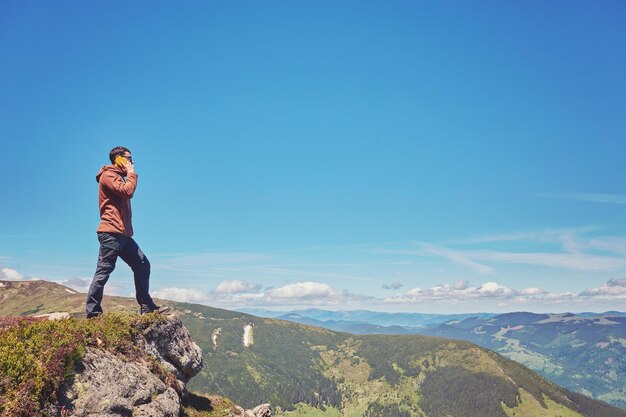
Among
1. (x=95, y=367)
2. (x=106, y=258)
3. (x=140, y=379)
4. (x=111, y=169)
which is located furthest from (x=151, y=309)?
(x=111, y=169)

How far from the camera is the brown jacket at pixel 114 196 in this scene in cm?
1273

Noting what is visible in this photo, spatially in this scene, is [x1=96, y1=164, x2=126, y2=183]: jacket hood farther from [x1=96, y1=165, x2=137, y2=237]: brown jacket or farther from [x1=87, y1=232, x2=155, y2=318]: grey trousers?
[x1=87, y1=232, x2=155, y2=318]: grey trousers

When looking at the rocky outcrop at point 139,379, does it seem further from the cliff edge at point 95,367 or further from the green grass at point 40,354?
the green grass at point 40,354

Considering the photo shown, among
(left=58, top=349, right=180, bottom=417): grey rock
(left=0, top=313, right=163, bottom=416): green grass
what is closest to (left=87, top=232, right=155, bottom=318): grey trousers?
(left=0, top=313, right=163, bottom=416): green grass

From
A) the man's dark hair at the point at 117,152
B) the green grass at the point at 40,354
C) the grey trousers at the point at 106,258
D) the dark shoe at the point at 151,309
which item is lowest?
the green grass at the point at 40,354

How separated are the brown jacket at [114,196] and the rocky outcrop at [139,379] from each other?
13.3ft

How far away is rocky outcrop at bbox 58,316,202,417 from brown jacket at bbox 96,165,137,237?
13.3 ft

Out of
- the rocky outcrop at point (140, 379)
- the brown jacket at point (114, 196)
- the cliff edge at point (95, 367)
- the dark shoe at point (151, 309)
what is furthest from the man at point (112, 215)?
the rocky outcrop at point (140, 379)

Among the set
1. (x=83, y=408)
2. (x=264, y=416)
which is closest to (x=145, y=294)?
(x=83, y=408)

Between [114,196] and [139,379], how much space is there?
606cm

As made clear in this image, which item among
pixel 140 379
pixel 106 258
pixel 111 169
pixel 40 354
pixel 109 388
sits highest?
pixel 111 169

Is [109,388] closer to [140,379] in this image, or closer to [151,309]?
[140,379]

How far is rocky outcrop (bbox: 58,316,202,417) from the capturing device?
9648 millimetres

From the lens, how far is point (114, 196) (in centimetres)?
1323
